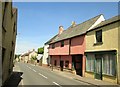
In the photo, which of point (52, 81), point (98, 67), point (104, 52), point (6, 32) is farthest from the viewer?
point (98, 67)

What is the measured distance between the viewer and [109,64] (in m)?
20.7

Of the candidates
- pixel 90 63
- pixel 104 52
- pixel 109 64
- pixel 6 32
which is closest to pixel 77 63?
pixel 90 63

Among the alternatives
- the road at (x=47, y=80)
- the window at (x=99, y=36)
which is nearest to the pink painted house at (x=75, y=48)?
the window at (x=99, y=36)

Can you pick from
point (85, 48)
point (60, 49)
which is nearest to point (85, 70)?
point (85, 48)

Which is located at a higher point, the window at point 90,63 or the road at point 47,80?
the window at point 90,63

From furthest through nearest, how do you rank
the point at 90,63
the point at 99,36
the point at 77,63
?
1. the point at 77,63
2. the point at 90,63
3. the point at 99,36

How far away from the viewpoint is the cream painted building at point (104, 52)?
19658mm

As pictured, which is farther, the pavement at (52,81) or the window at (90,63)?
the window at (90,63)

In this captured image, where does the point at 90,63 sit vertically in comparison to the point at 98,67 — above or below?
above

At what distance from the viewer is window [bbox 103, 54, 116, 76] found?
19891 millimetres

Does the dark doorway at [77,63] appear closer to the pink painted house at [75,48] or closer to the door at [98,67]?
the pink painted house at [75,48]

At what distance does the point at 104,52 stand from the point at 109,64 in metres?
1.55

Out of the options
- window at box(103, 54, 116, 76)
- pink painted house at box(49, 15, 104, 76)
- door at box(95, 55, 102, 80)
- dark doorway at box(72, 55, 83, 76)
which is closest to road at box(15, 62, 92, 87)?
door at box(95, 55, 102, 80)

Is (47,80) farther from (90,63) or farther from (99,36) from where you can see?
(99,36)
